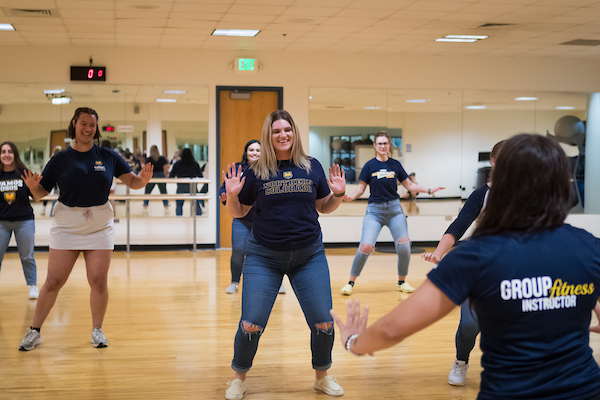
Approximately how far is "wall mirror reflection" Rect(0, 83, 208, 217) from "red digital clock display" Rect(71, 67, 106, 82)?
0.11 m

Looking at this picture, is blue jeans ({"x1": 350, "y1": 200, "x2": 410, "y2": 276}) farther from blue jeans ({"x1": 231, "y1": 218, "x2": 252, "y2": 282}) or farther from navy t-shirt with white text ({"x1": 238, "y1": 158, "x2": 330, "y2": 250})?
navy t-shirt with white text ({"x1": 238, "y1": 158, "x2": 330, "y2": 250})

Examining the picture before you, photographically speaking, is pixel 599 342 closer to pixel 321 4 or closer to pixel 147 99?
pixel 321 4

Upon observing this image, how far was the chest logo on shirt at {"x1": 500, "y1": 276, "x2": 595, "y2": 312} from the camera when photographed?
140 centimetres

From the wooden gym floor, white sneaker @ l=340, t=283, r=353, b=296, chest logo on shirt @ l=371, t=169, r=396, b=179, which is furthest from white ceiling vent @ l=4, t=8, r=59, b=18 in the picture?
white sneaker @ l=340, t=283, r=353, b=296

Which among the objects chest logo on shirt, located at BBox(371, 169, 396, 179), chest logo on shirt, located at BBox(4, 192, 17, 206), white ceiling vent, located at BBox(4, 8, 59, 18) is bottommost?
chest logo on shirt, located at BBox(4, 192, 17, 206)

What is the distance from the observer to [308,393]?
3.40 metres

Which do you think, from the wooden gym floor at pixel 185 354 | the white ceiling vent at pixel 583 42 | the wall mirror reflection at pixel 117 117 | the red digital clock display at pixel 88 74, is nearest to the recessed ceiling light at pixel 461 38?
the white ceiling vent at pixel 583 42

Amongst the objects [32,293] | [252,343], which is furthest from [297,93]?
[252,343]

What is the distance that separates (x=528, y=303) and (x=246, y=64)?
8516 mm

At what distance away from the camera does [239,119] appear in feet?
31.8

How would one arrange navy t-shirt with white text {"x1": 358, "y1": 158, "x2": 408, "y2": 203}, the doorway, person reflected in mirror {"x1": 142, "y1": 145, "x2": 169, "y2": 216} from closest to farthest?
1. navy t-shirt with white text {"x1": 358, "y1": 158, "x2": 408, "y2": 203}
2. person reflected in mirror {"x1": 142, "y1": 145, "x2": 169, "y2": 216}
3. the doorway

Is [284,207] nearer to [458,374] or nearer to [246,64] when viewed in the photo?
[458,374]

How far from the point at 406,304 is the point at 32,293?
5.32 m

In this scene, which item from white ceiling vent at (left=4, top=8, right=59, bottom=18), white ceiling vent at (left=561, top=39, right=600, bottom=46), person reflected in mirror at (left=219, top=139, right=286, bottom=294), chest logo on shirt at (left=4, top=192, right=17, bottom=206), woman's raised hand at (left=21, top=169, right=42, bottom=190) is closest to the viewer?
woman's raised hand at (left=21, top=169, right=42, bottom=190)
